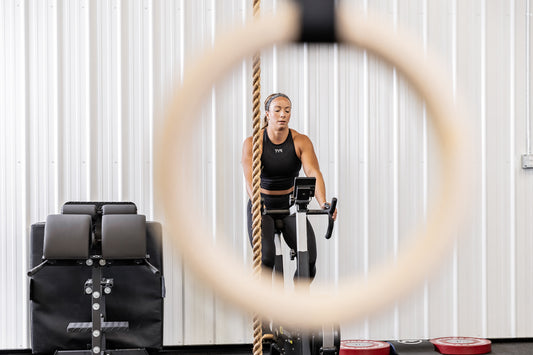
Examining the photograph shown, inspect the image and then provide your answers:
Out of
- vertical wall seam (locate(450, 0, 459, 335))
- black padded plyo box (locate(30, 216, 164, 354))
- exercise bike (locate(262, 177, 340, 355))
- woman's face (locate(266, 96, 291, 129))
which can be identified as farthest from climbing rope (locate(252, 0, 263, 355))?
vertical wall seam (locate(450, 0, 459, 335))

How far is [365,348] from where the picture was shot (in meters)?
3.94

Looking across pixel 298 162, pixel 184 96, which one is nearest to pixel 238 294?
pixel 184 96

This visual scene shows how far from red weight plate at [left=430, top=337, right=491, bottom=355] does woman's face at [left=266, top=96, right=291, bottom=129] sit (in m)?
1.83

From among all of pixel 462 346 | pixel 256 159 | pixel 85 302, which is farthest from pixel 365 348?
pixel 256 159

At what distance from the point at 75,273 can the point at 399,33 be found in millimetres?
3207

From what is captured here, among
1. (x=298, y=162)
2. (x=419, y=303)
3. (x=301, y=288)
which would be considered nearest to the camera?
(x=301, y=288)

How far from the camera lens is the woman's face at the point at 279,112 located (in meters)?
3.20

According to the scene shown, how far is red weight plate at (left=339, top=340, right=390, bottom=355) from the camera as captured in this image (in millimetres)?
3920

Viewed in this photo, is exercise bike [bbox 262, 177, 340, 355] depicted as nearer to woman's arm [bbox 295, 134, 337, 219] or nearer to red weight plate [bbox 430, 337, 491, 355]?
woman's arm [bbox 295, 134, 337, 219]

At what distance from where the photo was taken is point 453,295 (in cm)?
451

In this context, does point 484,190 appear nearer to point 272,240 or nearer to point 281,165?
point 281,165

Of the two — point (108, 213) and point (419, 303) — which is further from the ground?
point (108, 213)

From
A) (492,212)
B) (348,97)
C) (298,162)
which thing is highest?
(348,97)

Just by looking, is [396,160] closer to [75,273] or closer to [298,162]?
[298,162]
